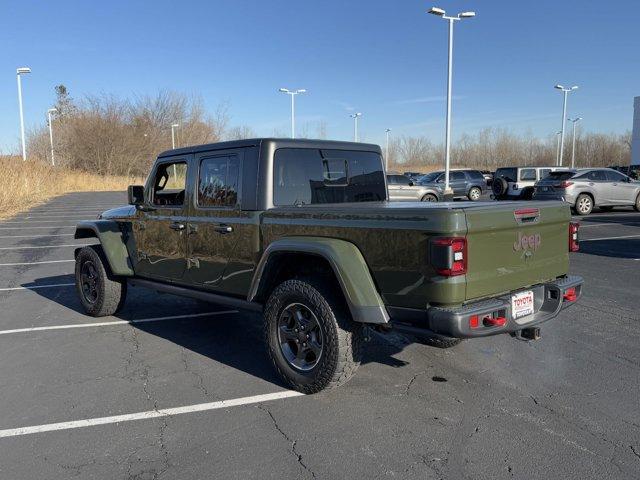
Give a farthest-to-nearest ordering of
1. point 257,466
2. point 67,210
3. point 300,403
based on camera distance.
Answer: point 67,210
point 300,403
point 257,466

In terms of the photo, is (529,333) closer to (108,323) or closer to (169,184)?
(169,184)

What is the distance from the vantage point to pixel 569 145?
265 feet

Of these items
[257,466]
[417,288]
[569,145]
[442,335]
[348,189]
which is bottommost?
[257,466]

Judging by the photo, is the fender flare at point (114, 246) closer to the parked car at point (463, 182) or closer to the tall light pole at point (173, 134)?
the parked car at point (463, 182)

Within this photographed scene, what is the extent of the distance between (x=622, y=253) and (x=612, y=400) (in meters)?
7.44

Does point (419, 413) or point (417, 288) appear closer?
point (417, 288)

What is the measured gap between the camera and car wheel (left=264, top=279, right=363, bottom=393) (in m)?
3.85

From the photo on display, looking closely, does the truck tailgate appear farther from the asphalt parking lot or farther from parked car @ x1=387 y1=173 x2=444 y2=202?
parked car @ x1=387 y1=173 x2=444 y2=202

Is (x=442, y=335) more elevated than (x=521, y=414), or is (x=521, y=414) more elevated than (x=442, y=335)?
(x=442, y=335)

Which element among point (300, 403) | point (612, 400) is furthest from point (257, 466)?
point (612, 400)

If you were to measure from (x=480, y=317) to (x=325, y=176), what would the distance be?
209 cm

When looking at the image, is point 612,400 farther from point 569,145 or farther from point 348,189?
point 569,145

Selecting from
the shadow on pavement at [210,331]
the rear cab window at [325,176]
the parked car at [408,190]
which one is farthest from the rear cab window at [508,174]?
the rear cab window at [325,176]

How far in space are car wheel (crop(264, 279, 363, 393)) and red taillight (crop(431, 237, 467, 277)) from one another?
88 centimetres
